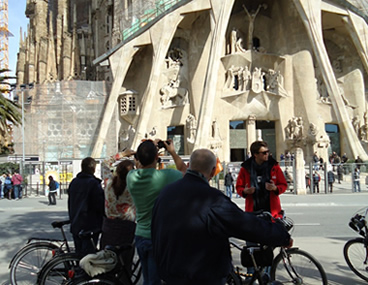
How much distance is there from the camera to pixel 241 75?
2684 cm

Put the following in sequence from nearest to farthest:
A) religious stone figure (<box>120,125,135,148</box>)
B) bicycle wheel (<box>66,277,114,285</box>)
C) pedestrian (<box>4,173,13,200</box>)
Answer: bicycle wheel (<box>66,277,114,285</box>), pedestrian (<box>4,173,13,200</box>), religious stone figure (<box>120,125,135,148</box>)

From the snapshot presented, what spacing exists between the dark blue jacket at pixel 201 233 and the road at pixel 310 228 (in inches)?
108

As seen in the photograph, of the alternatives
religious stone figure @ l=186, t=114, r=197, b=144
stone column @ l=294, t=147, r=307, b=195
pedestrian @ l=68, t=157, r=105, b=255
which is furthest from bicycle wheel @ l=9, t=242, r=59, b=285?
religious stone figure @ l=186, t=114, r=197, b=144

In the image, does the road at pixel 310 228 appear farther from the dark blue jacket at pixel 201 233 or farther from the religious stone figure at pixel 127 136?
the religious stone figure at pixel 127 136

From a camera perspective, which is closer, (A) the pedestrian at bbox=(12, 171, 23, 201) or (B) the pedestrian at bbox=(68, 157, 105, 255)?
(B) the pedestrian at bbox=(68, 157, 105, 255)

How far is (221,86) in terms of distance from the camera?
27.4 m

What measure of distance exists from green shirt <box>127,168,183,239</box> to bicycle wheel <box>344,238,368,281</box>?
2.74 m

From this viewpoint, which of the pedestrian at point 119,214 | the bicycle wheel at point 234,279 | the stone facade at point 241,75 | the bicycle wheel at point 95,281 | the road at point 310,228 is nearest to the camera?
the bicycle wheel at point 95,281

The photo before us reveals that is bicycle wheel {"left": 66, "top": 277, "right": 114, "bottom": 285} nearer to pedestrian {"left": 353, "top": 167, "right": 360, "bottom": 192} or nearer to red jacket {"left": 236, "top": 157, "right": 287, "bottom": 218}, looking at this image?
red jacket {"left": 236, "top": 157, "right": 287, "bottom": 218}

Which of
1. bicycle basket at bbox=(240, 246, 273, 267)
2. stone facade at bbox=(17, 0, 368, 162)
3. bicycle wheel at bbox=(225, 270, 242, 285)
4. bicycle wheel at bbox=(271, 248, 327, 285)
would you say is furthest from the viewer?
stone facade at bbox=(17, 0, 368, 162)

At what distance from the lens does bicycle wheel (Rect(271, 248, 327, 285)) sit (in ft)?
11.5

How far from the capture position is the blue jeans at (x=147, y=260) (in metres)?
2.79

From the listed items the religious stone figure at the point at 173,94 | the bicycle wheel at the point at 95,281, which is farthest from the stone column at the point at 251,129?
the bicycle wheel at the point at 95,281

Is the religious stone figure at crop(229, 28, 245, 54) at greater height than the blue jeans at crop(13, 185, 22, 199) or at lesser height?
greater
